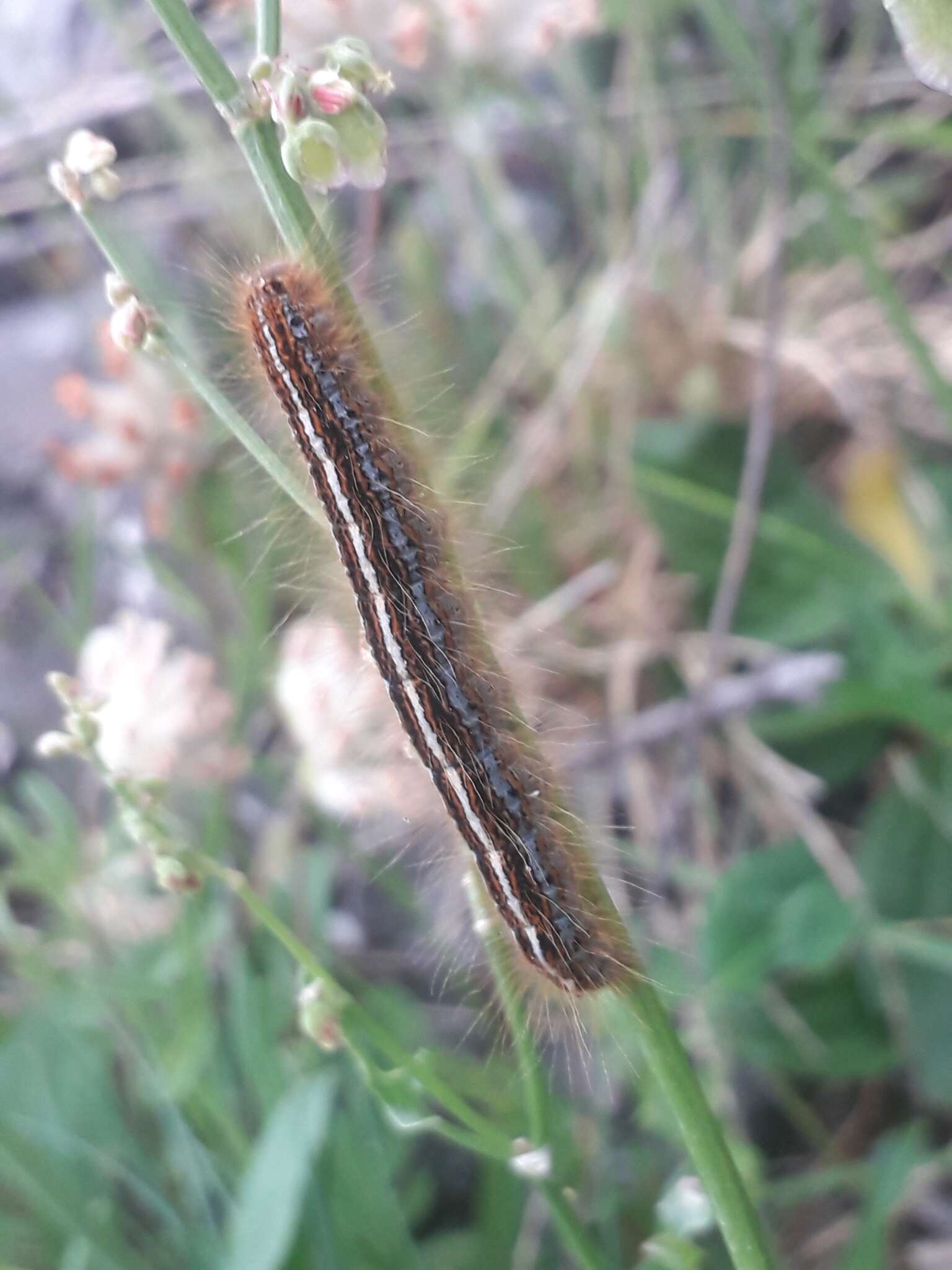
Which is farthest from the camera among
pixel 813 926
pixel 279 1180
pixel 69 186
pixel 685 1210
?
pixel 813 926

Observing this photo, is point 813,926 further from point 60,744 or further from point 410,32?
point 410,32

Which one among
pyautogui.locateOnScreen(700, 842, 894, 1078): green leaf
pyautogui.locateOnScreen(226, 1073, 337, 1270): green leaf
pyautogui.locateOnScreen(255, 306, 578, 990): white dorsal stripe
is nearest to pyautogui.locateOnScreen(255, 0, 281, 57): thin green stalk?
pyautogui.locateOnScreen(255, 306, 578, 990): white dorsal stripe

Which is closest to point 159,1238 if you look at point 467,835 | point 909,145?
point 467,835

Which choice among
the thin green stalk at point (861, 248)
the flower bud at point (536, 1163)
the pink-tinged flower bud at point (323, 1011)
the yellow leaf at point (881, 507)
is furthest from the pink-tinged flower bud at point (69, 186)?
the yellow leaf at point (881, 507)

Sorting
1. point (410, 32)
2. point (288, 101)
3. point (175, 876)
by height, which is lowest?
point (175, 876)

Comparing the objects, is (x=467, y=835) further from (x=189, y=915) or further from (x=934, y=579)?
(x=934, y=579)

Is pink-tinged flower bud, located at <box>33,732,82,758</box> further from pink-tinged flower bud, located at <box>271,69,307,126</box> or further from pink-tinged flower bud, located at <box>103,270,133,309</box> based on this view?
pink-tinged flower bud, located at <box>271,69,307,126</box>

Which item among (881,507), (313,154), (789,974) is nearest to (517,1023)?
(313,154)

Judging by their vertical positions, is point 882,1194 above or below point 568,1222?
below
